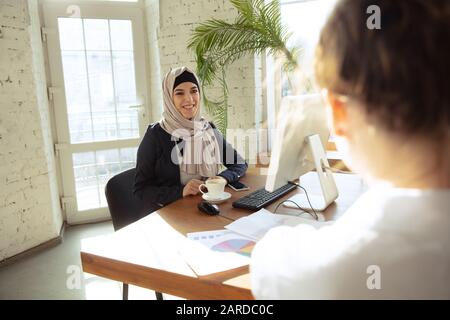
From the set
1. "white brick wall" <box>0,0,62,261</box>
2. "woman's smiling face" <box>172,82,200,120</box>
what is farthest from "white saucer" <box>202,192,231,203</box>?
"white brick wall" <box>0,0,62,261</box>

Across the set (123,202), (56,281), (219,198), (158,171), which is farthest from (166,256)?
(56,281)

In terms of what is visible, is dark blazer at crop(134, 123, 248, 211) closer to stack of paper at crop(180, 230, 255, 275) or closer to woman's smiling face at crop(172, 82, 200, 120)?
woman's smiling face at crop(172, 82, 200, 120)

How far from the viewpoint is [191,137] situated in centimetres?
229

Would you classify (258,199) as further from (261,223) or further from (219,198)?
(261,223)

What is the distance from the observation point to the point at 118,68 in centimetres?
370

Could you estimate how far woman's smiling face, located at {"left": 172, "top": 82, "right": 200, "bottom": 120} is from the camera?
2.29m

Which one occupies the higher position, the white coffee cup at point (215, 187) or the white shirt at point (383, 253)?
the white shirt at point (383, 253)

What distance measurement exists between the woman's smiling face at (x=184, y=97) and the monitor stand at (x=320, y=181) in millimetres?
1036

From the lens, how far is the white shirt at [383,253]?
19.5 inches

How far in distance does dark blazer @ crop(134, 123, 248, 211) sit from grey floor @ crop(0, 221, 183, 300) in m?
0.78

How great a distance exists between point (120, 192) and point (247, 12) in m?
2.00

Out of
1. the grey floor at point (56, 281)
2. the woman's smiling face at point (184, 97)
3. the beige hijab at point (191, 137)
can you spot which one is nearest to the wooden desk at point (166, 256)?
the beige hijab at point (191, 137)

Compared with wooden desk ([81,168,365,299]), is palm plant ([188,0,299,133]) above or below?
above

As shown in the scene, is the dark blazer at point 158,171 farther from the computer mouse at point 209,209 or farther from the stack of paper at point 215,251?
the stack of paper at point 215,251
